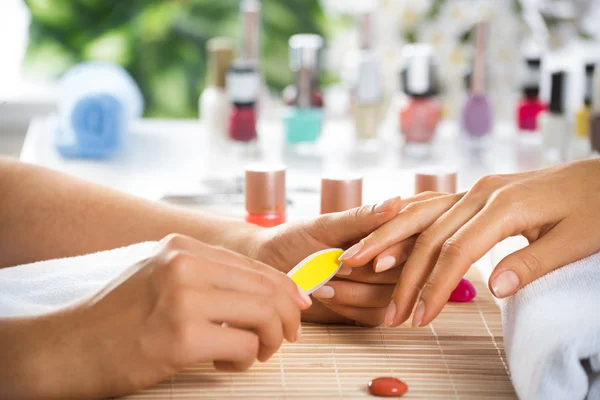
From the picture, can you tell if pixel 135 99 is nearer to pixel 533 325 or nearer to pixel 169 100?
pixel 169 100

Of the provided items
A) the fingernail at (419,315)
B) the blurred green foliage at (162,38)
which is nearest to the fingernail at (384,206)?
the fingernail at (419,315)

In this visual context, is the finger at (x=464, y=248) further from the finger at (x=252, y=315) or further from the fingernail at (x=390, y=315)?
the finger at (x=252, y=315)

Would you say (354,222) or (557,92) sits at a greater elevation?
(557,92)

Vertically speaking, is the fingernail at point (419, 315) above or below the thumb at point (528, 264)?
below

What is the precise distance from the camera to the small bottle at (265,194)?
1184 millimetres

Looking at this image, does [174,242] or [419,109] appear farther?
[419,109]

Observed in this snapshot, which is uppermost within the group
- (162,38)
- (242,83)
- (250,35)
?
(162,38)

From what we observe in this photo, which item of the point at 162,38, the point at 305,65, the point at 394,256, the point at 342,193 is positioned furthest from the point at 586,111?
the point at 162,38

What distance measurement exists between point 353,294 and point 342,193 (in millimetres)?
251

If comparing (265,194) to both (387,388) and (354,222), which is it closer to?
(354,222)

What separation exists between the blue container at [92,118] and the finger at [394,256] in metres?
1.09

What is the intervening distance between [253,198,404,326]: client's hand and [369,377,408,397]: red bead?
0.52 feet

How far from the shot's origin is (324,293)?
0.89m

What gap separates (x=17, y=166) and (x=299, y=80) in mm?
1055
